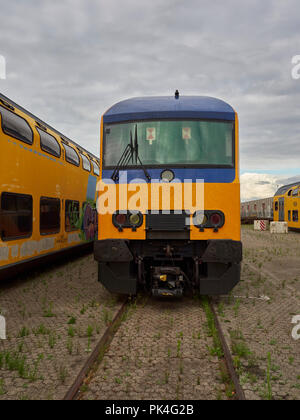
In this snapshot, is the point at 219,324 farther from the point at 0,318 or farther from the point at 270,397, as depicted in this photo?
the point at 0,318

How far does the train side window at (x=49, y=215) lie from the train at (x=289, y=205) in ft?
64.5

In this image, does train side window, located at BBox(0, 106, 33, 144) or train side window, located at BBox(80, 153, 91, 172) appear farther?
train side window, located at BBox(80, 153, 91, 172)

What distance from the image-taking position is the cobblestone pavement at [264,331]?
11.2 feet

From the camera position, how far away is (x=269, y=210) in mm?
38625

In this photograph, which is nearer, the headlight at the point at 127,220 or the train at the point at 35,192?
the headlight at the point at 127,220

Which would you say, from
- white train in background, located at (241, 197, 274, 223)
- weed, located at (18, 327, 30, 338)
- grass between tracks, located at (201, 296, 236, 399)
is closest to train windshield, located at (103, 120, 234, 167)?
grass between tracks, located at (201, 296, 236, 399)

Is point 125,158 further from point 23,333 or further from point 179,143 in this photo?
A: point 23,333

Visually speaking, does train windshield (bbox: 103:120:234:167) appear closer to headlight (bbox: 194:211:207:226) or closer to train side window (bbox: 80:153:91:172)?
headlight (bbox: 194:211:207:226)

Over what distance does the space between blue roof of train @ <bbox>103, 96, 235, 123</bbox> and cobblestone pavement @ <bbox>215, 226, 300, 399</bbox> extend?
128 inches

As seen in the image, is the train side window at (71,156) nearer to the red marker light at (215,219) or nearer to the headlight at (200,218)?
the headlight at (200,218)

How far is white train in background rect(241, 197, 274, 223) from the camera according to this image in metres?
38.5

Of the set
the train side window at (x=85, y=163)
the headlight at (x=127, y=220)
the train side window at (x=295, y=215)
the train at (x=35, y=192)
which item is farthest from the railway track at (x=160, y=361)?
the train side window at (x=295, y=215)

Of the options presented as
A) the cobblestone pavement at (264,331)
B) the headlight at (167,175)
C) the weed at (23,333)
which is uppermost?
the headlight at (167,175)

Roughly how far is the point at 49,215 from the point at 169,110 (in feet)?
14.9
